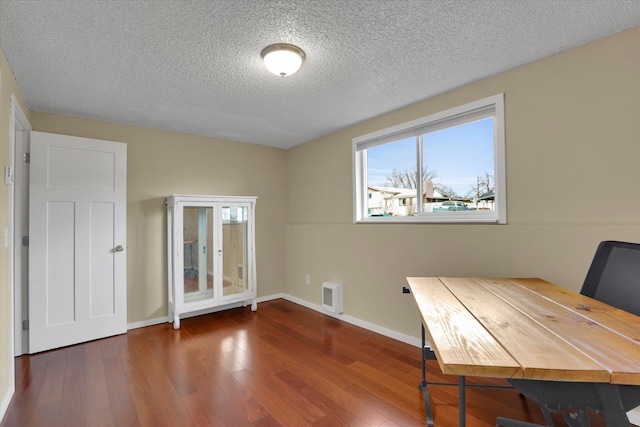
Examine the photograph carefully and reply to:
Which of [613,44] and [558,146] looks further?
[558,146]

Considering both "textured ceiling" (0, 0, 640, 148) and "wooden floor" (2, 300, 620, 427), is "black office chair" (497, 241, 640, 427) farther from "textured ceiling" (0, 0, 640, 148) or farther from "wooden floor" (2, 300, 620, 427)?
"textured ceiling" (0, 0, 640, 148)

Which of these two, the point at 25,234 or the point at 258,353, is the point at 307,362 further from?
the point at 25,234

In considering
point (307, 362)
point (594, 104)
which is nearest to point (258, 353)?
point (307, 362)

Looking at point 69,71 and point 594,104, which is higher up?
point 69,71

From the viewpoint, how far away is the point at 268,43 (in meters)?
1.82

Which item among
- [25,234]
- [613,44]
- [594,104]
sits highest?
[613,44]

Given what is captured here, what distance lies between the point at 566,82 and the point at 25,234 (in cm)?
447

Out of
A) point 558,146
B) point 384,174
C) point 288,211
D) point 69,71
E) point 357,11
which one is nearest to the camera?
point 357,11

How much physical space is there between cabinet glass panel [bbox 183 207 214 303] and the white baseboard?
1.49 meters

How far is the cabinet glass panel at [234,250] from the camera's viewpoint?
3648 millimetres

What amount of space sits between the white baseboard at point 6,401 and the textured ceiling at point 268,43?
2.15 metres

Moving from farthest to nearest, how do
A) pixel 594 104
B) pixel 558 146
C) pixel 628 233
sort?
pixel 558 146 < pixel 594 104 < pixel 628 233

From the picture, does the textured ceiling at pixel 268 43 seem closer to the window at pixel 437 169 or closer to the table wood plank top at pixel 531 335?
the window at pixel 437 169

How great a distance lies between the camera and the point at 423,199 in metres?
2.86
